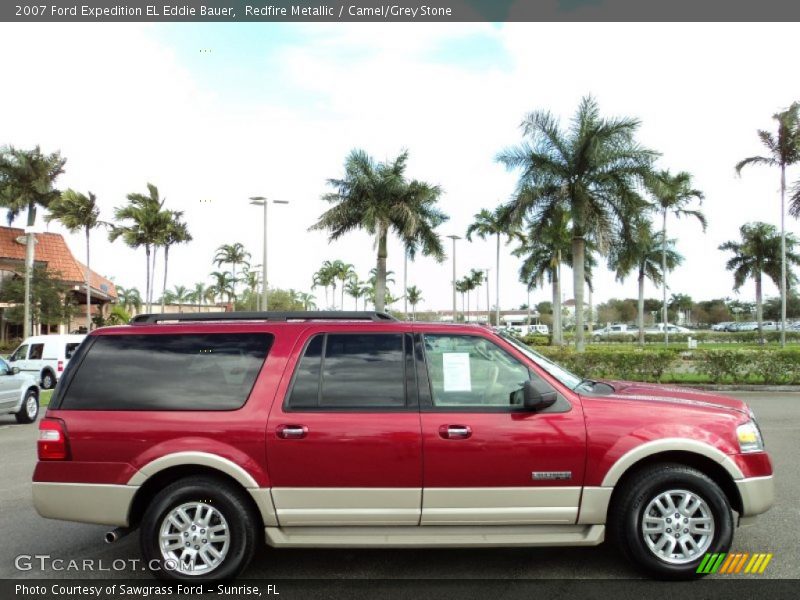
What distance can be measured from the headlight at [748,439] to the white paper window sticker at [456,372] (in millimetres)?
1878

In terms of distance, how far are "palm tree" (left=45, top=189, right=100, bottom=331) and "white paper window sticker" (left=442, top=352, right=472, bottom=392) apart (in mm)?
39441

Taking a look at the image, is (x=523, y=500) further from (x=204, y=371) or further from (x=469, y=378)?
(x=204, y=371)

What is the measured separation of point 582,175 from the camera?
26.2m

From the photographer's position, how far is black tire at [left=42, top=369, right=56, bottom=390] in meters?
20.3

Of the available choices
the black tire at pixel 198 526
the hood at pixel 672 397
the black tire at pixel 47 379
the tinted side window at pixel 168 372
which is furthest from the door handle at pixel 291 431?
the black tire at pixel 47 379

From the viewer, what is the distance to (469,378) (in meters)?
4.42

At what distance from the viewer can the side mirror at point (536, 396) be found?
4.14m

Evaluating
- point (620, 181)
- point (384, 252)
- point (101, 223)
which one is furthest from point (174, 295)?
point (620, 181)

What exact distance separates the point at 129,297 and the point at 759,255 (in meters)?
95.9

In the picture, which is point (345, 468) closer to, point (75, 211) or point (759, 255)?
point (75, 211)

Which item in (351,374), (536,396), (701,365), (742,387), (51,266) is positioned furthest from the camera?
(51,266)

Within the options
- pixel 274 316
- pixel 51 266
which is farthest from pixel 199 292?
pixel 274 316

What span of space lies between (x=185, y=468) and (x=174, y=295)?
392 feet

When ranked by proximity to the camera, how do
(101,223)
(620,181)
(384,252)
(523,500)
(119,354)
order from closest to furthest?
(523,500) → (119,354) → (620,181) → (384,252) → (101,223)
